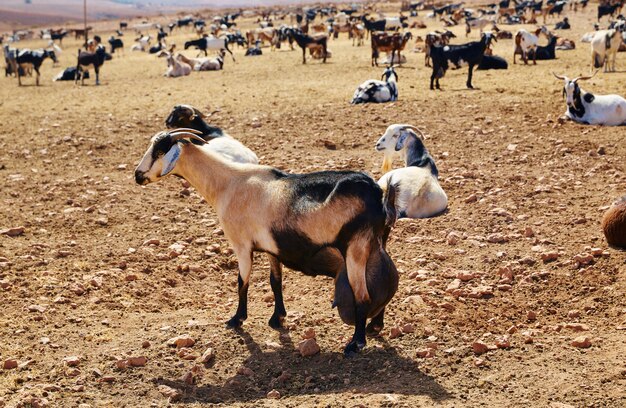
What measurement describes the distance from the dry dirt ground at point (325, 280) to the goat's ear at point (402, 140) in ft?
2.50

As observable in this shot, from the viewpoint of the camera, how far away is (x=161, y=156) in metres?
6.51

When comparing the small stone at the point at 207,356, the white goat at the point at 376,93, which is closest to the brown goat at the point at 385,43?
the white goat at the point at 376,93

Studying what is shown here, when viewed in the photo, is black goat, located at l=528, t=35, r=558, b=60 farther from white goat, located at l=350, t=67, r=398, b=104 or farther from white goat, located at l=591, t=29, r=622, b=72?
white goat, located at l=350, t=67, r=398, b=104

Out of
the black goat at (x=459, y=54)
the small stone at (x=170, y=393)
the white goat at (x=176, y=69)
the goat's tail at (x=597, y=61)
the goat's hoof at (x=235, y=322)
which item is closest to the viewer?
the small stone at (x=170, y=393)

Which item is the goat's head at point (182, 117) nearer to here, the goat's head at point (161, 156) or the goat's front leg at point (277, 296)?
the goat's head at point (161, 156)

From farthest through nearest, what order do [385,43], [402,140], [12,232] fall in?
[385,43] → [402,140] → [12,232]

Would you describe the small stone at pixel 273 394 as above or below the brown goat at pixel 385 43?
below

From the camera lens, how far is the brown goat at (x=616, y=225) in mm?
7148

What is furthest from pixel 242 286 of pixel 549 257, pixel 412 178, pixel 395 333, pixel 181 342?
pixel 412 178

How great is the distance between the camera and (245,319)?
6.38 m

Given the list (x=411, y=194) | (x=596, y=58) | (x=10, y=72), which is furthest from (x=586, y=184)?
(x=10, y=72)

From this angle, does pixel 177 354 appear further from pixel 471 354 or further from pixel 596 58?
pixel 596 58

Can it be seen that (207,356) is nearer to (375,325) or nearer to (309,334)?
(309,334)

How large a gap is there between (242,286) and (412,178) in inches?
127
